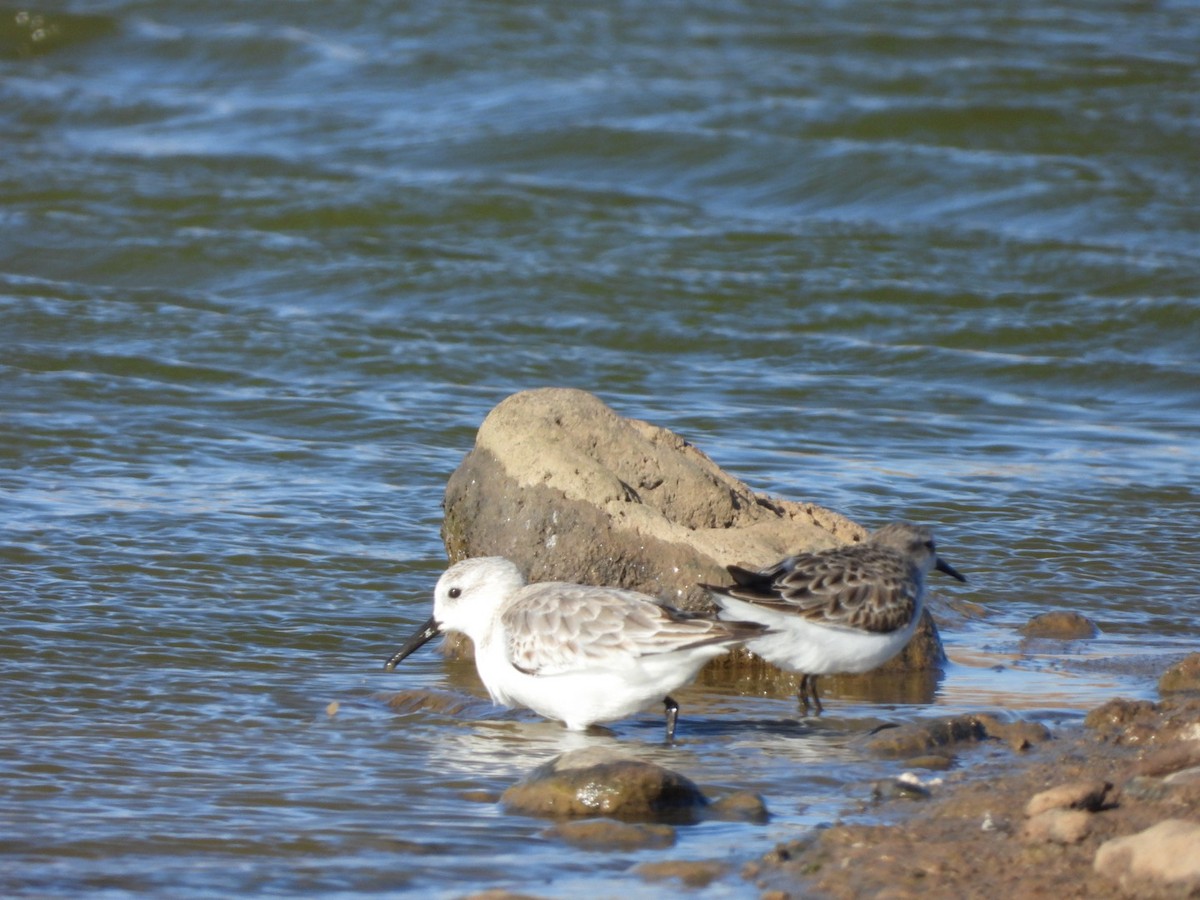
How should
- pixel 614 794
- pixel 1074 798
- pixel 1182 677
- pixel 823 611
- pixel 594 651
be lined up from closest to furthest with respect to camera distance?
pixel 1074 798
pixel 614 794
pixel 594 651
pixel 823 611
pixel 1182 677

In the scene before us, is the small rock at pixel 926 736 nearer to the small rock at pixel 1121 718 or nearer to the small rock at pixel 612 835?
the small rock at pixel 1121 718

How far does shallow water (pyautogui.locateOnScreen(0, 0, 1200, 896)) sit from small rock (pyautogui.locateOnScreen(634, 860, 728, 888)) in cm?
9

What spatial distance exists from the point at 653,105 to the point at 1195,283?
6.71m

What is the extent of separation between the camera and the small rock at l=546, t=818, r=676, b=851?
4.89 m

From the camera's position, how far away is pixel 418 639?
6668mm

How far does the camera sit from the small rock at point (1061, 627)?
7.43 m

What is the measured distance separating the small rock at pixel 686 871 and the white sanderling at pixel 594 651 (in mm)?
1225

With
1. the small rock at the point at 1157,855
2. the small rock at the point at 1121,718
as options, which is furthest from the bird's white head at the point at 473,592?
the small rock at the point at 1157,855

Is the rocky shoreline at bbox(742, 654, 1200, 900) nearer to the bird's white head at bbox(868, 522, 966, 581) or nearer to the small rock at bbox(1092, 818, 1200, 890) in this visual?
the small rock at bbox(1092, 818, 1200, 890)

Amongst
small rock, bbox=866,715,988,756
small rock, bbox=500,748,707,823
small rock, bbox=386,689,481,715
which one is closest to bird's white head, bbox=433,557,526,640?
small rock, bbox=386,689,481,715

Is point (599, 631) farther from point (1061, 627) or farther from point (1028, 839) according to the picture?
point (1061, 627)

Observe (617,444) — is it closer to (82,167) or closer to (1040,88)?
(82,167)

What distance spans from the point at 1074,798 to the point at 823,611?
168 centimetres

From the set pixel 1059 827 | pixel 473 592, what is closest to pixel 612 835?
pixel 1059 827
